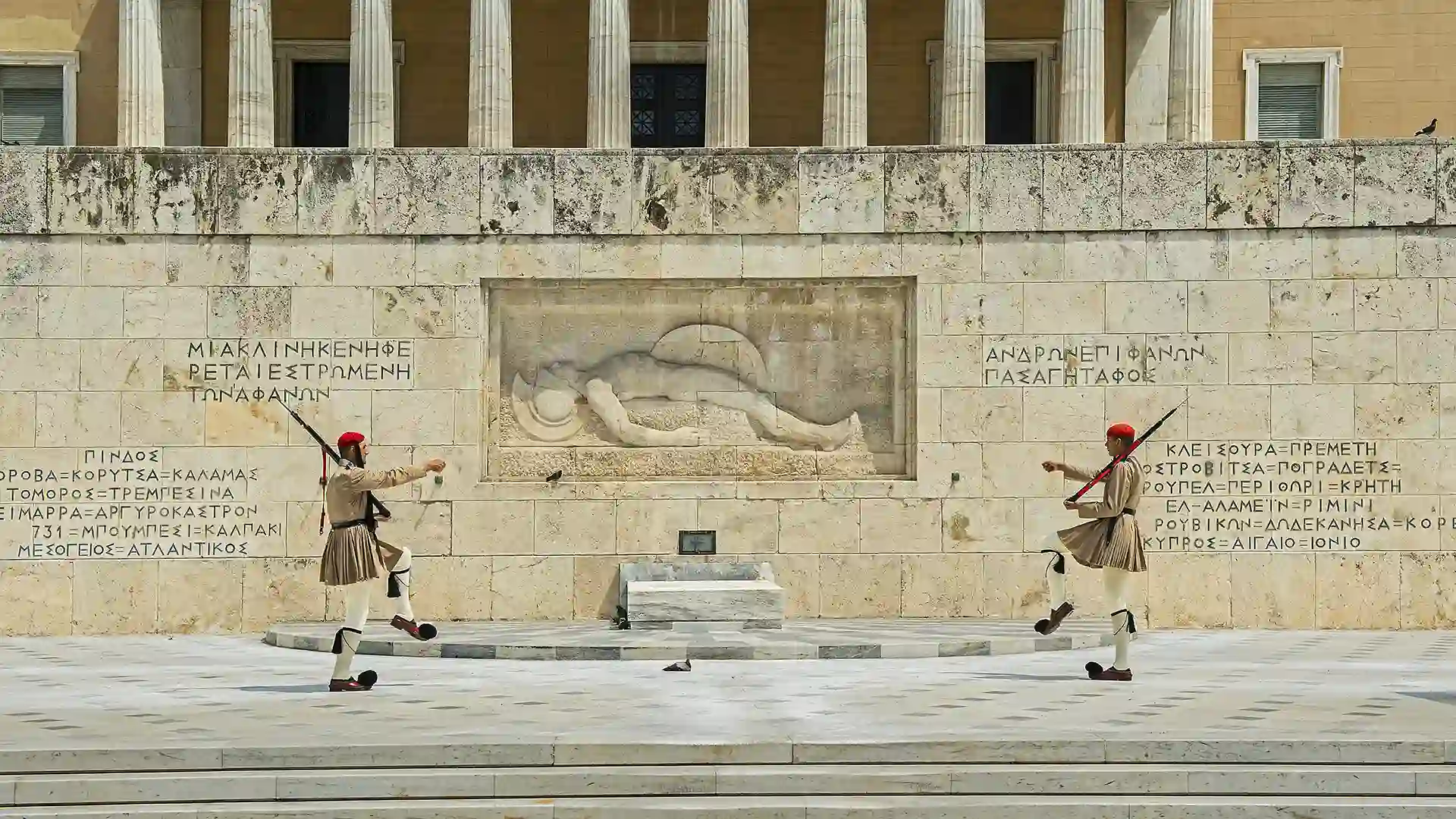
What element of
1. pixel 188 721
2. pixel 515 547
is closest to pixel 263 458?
pixel 515 547

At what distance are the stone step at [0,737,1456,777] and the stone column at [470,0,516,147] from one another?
17.0 meters

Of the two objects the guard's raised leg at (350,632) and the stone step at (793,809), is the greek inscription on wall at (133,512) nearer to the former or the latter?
the guard's raised leg at (350,632)

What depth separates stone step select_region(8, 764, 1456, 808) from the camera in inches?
460

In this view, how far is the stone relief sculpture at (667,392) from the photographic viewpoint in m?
24.8

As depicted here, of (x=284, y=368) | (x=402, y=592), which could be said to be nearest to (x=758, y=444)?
(x=284, y=368)

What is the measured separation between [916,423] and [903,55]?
44.2 feet

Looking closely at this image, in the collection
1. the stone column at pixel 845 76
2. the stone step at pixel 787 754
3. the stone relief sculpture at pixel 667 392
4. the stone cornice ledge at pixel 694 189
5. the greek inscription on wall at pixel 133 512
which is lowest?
the stone step at pixel 787 754

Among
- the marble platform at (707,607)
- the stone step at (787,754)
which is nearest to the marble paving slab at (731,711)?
the stone step at (787,754)

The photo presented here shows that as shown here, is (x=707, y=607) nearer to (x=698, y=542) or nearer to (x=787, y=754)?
(x=698, y=542)

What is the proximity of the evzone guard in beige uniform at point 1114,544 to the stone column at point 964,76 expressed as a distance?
11.9 m

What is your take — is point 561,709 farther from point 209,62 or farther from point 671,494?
point 209,62

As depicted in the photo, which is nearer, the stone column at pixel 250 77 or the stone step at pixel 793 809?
the stone step at pixel 793 809

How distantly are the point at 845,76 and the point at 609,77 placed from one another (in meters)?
3.52

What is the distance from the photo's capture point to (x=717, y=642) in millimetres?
20031
